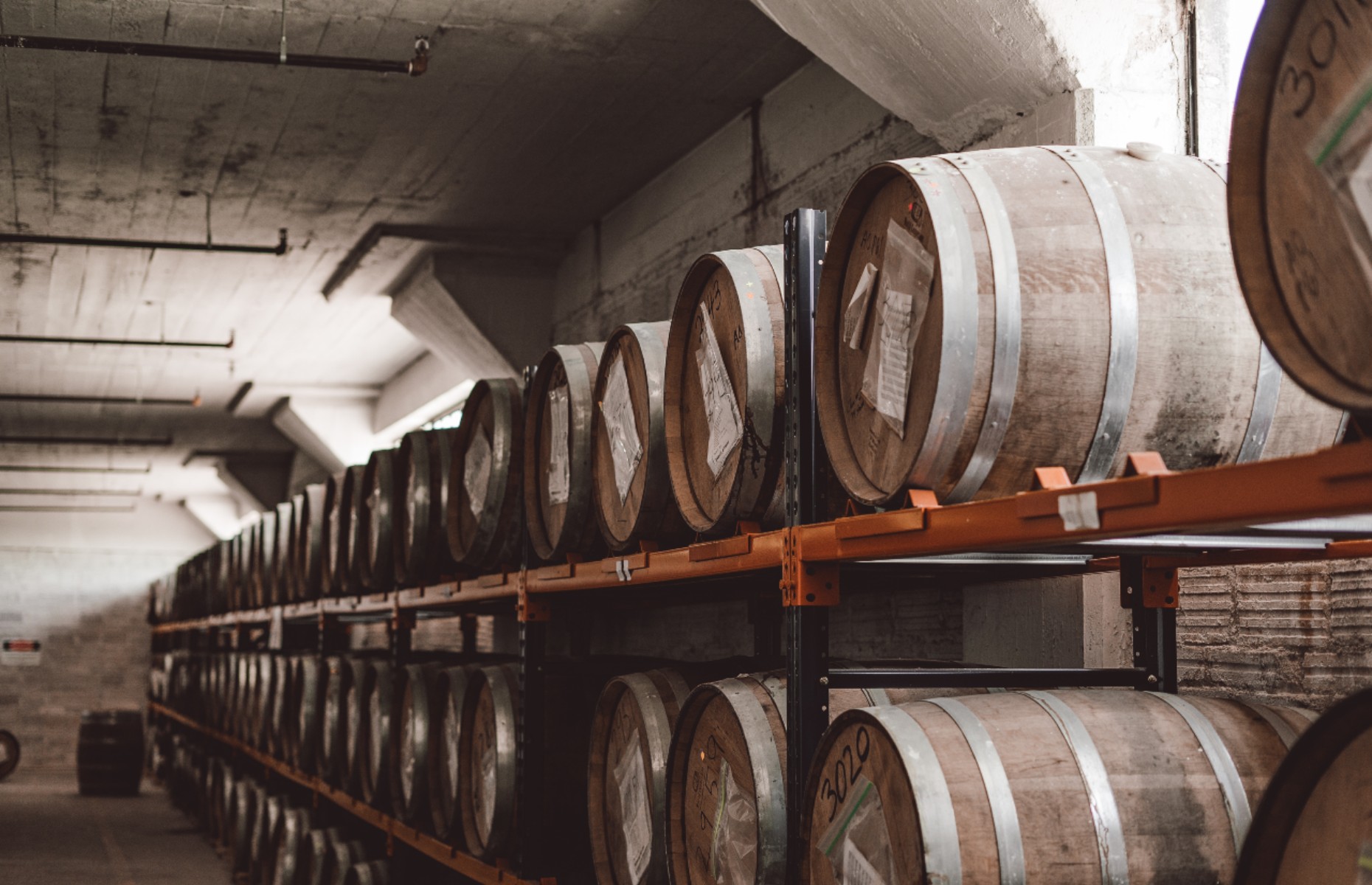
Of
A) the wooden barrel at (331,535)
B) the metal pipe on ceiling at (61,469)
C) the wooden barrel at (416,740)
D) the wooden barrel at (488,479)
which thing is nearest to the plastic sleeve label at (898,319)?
the wooden barrel at (488,479)

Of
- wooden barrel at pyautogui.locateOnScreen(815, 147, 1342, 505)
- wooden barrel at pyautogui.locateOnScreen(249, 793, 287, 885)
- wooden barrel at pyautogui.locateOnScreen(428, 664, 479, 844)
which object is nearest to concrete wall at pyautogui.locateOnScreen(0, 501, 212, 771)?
wooden barrel at pyautogui.locateOnScreen(249, 793, 287, 885)

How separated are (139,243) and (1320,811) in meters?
9.12

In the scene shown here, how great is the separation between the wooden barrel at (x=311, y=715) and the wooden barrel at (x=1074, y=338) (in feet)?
20.2

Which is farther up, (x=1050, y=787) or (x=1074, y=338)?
(x=1074, y=338)

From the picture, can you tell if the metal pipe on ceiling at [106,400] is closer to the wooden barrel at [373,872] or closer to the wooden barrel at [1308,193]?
the wooden barrel at [373,872]

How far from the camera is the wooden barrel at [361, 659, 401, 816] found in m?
6.14

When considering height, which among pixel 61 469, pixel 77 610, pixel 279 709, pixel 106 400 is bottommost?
pixel 279 709

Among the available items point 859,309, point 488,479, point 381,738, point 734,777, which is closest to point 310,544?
point 381,738

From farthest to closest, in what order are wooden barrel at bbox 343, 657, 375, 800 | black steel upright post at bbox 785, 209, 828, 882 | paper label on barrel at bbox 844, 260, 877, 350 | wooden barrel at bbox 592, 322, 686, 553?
wooden barrel at bbox 343, 657, 375, 800 < wooden barrel at bbox 592, 322, 686, 553 < black steel upright post at bbox 785, 209, 828, 882 < paper label on barrel at bbox 844, 260, 877, 350

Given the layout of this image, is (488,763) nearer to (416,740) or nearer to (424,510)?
(416,740)

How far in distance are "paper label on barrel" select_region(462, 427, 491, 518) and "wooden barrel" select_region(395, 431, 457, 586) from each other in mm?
181

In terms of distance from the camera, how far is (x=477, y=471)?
209 inches

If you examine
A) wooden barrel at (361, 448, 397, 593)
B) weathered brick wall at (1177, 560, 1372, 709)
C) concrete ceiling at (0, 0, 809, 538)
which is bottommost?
weathered brick wall at (1177, 560, 1372, 709)

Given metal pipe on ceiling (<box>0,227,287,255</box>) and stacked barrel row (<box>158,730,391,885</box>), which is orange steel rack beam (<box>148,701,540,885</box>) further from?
metal pipe on ceiling (<box>0,227,287,255</box>)
